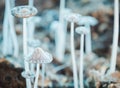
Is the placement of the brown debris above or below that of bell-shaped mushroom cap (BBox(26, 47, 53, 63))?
below

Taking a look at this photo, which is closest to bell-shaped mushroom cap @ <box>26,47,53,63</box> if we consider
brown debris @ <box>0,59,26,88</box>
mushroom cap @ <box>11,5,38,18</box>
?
mushroom cap @ <box>11,5,38,18</box>

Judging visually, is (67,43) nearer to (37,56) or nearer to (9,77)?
(9,77)

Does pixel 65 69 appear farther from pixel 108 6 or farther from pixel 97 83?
pixel 108 6

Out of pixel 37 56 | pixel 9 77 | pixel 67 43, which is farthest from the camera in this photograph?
pixel 67 43

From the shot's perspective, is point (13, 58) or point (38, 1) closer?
point (13, 58)

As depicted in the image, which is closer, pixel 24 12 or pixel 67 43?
pixel 24 12

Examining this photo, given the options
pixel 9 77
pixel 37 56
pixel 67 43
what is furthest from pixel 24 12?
pixel 67 43

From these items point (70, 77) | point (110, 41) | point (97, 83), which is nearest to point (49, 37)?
point (110, 41)

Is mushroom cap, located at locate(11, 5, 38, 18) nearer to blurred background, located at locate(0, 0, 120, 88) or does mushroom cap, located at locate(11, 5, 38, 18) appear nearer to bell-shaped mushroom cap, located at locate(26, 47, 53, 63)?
bell-shaped mushroom cap, located at locate(26, 47, 53, 63)

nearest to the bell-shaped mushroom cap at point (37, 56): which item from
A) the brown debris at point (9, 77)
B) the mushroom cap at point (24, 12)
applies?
the mushroom cap at point (24, 12)

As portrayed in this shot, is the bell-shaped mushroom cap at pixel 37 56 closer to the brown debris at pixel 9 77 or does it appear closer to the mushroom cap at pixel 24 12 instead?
the mushroom cap at pixel 24 12

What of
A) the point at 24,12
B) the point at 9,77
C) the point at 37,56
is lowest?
the point at 9,77
